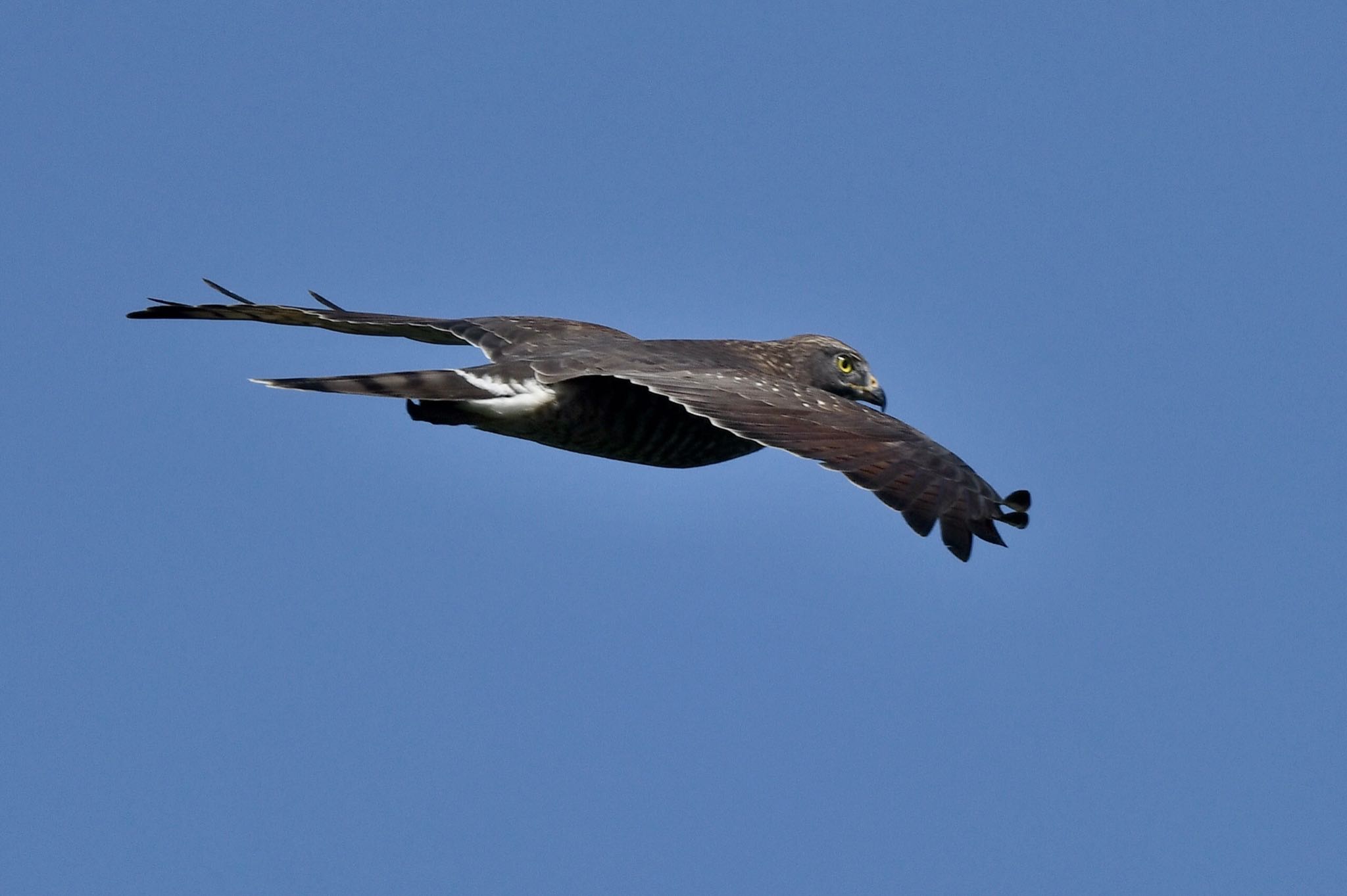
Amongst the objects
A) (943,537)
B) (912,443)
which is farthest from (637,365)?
(943,537)

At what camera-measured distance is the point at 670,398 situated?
10.3 metres

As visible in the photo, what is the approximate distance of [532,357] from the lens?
11562 mm

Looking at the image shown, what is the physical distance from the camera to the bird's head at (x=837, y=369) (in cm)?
1286

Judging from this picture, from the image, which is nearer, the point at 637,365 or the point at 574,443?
the point at 637,365

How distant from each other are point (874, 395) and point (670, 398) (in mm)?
3067

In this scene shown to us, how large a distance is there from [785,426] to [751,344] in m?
2.79

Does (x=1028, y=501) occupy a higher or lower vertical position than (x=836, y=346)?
lower

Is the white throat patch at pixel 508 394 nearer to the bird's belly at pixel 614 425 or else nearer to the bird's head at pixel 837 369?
the bird's belly at pixel 614 425

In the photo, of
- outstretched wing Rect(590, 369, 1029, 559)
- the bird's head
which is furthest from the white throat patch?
the bird's head

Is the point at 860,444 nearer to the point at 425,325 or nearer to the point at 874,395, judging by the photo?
the point at 874,395

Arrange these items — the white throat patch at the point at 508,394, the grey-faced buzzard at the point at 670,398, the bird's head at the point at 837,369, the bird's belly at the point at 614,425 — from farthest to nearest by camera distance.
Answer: the bird's head at the point at 837,369, the bird's belly at the point at 614,425, the white throat patch at the point at 508,394, the grey-faced buzzard at the point at 670,398

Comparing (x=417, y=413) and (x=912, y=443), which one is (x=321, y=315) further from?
(x=912, y=443)

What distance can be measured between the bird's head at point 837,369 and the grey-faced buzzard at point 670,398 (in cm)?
1

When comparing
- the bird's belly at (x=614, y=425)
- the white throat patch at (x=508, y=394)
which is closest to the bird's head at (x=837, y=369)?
the bird's belly at (x=614, y=425)
